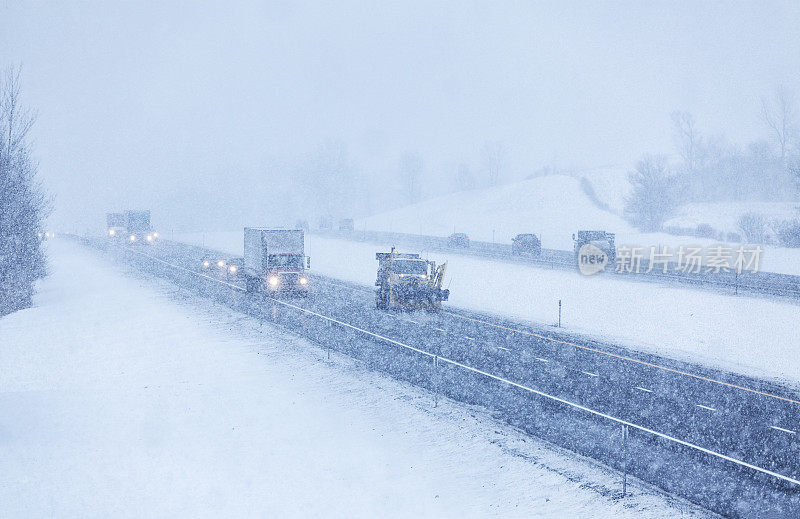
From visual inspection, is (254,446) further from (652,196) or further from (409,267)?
(652,196)

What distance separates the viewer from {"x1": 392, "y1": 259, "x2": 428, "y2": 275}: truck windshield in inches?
1051

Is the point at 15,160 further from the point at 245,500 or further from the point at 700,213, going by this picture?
the point at 700,213

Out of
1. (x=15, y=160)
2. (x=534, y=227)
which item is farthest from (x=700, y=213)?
(x=15, y=160)

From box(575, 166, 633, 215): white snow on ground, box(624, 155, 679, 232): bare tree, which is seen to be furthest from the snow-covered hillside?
box(575, 166, 633, 215): white snow on ground

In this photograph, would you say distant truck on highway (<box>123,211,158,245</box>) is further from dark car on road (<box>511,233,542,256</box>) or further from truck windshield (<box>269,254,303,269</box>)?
truck windshield (<box>269,254,303,269</box>)

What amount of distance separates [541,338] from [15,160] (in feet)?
90.0

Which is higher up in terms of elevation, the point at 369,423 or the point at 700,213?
the point at 700,213

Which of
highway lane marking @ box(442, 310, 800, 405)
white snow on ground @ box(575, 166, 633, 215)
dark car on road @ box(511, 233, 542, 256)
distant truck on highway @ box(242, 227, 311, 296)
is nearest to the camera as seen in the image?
highway lane marking @ box(442, 310, 800, 405)

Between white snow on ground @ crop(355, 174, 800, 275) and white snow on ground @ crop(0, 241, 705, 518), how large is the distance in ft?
143

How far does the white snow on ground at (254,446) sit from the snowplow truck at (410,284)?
647 centimetres

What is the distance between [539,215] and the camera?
277 ft

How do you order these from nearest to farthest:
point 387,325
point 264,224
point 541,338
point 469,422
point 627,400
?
point 469,422 → point 627,400 → point 541,338 → point 387,325 → point 264,224

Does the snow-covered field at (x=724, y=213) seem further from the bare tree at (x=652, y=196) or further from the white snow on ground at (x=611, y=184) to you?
the white snow on ground at (x=611, y=184)

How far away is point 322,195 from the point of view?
397ft
